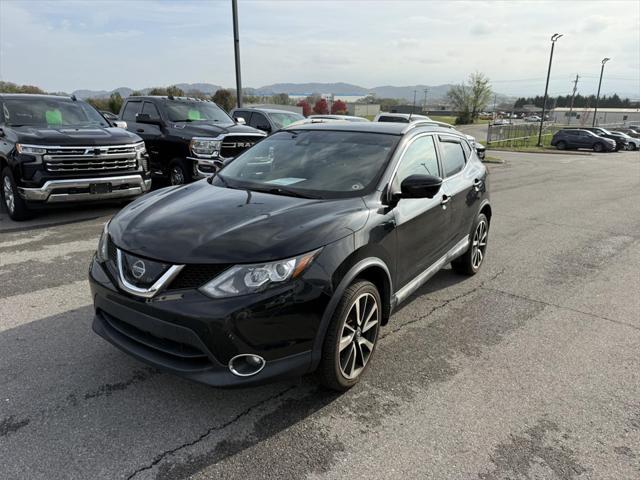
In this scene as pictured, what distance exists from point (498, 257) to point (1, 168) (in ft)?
25.6

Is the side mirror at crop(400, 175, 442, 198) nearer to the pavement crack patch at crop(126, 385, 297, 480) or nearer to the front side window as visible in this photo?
the front side window

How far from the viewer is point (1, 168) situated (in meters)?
7.77

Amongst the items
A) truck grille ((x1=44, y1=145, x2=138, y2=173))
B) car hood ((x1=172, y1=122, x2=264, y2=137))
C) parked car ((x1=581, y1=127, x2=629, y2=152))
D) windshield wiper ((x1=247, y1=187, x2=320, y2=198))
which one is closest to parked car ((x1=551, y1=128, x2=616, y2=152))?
parked car ((x1=581, y1=127, x2=629, y2=152))

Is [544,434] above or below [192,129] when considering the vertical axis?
below

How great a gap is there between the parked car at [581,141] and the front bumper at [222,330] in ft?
130

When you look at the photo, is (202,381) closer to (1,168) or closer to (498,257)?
(498,257)

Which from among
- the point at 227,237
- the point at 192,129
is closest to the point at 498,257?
the point at 227,237

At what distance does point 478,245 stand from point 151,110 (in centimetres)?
775

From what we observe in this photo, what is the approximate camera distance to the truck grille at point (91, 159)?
702 cm

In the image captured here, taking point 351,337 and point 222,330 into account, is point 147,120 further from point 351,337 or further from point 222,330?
point 222,330

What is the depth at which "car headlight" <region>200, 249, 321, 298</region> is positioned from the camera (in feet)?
8.39

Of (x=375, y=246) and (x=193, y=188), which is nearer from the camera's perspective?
(x=375, y=246)

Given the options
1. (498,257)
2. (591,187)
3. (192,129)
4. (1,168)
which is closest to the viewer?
(498,257)

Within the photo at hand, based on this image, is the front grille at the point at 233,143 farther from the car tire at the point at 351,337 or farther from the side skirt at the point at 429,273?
the car tire at the point at 351,337
